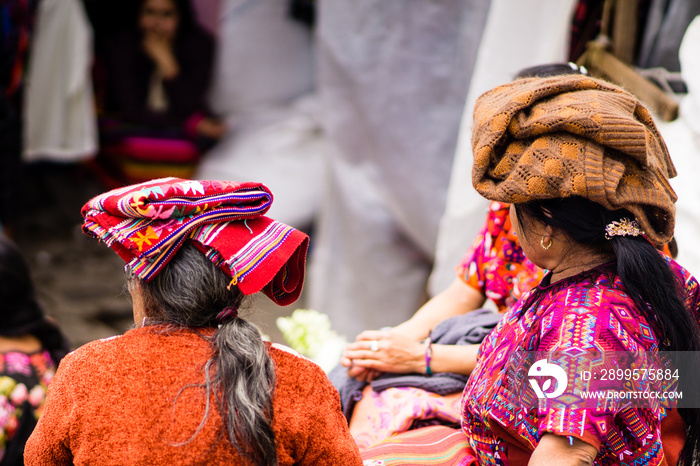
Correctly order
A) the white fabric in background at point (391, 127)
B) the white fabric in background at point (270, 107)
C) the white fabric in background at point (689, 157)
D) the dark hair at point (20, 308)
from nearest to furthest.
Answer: the white fabric in background at point (689, 157) → the dark hair at point (20, 308) → the white fabric in background at point (391, 127) → the white fabric in background at point (270, 107)

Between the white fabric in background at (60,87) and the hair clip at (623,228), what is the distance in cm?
480

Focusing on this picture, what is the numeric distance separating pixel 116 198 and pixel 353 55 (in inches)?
97.9

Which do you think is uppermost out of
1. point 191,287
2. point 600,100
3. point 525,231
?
point 600,100

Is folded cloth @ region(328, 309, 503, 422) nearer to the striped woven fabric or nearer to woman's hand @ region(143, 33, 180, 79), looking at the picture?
the striped woven fabric

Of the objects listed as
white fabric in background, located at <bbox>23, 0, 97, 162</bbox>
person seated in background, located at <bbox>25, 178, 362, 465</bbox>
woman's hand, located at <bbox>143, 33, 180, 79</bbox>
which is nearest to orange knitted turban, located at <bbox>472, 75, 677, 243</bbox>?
person seated in background, located at <bbox>25, 178, 362, 465</bbox>

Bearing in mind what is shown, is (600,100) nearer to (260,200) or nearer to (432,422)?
(260,200)

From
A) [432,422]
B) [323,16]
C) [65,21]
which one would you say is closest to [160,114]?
[65,21]

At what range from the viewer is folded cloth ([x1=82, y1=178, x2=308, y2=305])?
1349 millimetres

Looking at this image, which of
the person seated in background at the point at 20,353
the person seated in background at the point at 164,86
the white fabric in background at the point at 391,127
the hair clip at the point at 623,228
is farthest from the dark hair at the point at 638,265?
the person seated in background at the point at 164,86

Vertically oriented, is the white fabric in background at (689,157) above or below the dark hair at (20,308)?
above

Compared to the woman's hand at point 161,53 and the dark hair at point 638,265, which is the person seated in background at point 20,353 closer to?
the dark hair at point 638,265

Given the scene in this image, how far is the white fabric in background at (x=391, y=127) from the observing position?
3.53 meters

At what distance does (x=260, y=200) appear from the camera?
145 cm

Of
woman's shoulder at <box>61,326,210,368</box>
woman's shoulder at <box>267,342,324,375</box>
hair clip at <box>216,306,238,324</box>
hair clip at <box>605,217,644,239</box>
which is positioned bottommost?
woman's shoulder at <box>267,342,324,375</box>
